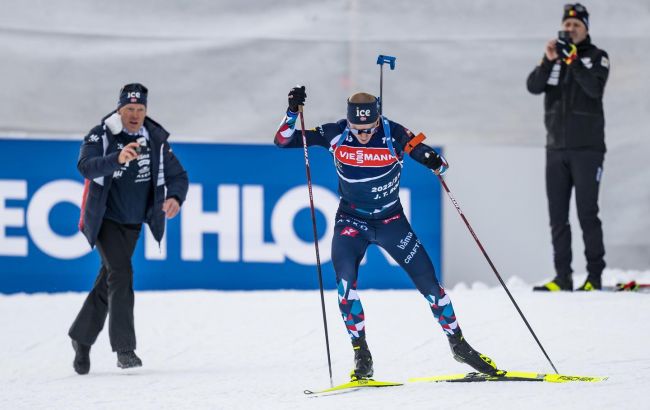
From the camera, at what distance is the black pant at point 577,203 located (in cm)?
964

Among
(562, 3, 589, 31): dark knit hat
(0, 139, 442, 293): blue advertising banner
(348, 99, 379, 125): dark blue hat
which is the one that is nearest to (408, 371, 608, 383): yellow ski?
(348, 99, 379, 125): dark blue hat

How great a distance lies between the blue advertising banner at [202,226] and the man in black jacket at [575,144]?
1494mm

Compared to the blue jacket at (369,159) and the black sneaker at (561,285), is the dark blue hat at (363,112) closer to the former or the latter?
the blue jacket at (369,159)

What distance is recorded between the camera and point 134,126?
26.2 feet


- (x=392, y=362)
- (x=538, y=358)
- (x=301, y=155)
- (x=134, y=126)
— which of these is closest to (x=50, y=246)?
(x=301, y=155)

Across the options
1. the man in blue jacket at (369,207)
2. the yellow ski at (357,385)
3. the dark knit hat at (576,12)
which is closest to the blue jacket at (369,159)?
the man in blue jacket at (369,207)

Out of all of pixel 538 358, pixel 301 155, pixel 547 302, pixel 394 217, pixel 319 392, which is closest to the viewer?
pixel 319 392

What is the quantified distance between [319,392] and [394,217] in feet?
3.73

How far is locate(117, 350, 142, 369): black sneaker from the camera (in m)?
7.92

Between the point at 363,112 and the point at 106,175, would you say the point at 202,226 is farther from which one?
the point at 363,112

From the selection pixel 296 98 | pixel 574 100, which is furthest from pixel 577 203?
pixel 296 98

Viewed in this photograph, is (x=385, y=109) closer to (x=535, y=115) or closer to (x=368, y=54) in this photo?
(x=368, y=54)

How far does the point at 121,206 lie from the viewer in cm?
803

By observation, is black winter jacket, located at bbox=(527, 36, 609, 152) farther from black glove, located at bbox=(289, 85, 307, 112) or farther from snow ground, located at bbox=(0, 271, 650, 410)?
black glove, located at bbox=(289, 85, 307, 112)
